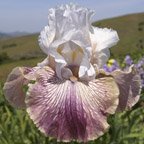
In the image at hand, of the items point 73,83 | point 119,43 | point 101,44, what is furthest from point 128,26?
point 73,83

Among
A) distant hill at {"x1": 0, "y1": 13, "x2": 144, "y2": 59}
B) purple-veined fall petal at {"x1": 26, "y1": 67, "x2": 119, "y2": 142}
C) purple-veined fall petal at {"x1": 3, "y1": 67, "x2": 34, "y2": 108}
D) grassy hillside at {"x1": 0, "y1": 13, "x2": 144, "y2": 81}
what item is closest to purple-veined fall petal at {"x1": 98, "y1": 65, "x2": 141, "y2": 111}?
purple-veined fall petal at {"x1": 26, "y1": 67, "x2": 119, "y2": 142}

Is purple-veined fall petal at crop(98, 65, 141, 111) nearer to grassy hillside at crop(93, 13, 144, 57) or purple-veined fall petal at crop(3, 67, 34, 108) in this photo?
purple-veined fall petal at crop(3, 67, 34, 108)

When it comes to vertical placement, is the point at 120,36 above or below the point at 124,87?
below

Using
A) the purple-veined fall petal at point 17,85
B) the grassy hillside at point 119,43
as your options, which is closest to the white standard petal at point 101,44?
the purple-veined fall petal at point 17,85

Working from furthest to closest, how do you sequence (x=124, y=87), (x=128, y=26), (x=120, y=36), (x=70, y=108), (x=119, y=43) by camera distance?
(x=128, y=26) < (x=120, y=36) < (x=119, y=43) < (x=124, y=87) < (x=70, y=108)

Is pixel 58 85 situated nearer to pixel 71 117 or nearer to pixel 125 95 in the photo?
pixel 71 117

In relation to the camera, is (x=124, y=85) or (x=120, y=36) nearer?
(x=124, y=85)

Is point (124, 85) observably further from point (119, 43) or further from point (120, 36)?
point (120, 36)

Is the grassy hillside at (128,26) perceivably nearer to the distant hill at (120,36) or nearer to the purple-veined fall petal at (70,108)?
the distant hill at (120,36)
